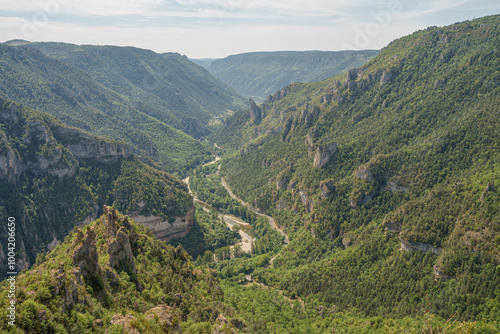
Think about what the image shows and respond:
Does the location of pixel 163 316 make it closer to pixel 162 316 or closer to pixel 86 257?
pixel 162 316

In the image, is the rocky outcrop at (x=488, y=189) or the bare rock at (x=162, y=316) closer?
the bare rock at (x=162, y=316)

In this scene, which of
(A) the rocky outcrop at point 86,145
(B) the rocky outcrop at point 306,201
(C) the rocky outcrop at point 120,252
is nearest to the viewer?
(C) the rocky outcrop at point 120,252

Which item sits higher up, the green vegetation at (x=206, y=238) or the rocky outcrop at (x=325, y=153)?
the rocky outcrop at (x=325, y=153)

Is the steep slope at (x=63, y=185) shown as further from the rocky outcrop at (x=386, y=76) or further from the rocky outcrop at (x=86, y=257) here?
the rocky outcrop at (x=386, y=76)

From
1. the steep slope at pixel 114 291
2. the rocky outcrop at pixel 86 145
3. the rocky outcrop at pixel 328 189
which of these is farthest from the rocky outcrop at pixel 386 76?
the steep slope at pixel 114 291

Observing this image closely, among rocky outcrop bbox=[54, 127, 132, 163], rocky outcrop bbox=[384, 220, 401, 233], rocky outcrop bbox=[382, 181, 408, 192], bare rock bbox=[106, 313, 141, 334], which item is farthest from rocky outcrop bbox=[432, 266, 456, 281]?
rocky outcrop bbox=[54, 127, 132, 163]

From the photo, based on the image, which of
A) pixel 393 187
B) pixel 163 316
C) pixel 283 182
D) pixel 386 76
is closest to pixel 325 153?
pixel 283 182

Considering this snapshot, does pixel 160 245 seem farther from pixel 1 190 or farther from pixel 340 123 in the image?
pixel 340 123

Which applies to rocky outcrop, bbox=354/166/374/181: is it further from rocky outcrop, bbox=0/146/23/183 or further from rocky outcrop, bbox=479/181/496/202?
rocky outcrop, bbox=0/146/23/183
